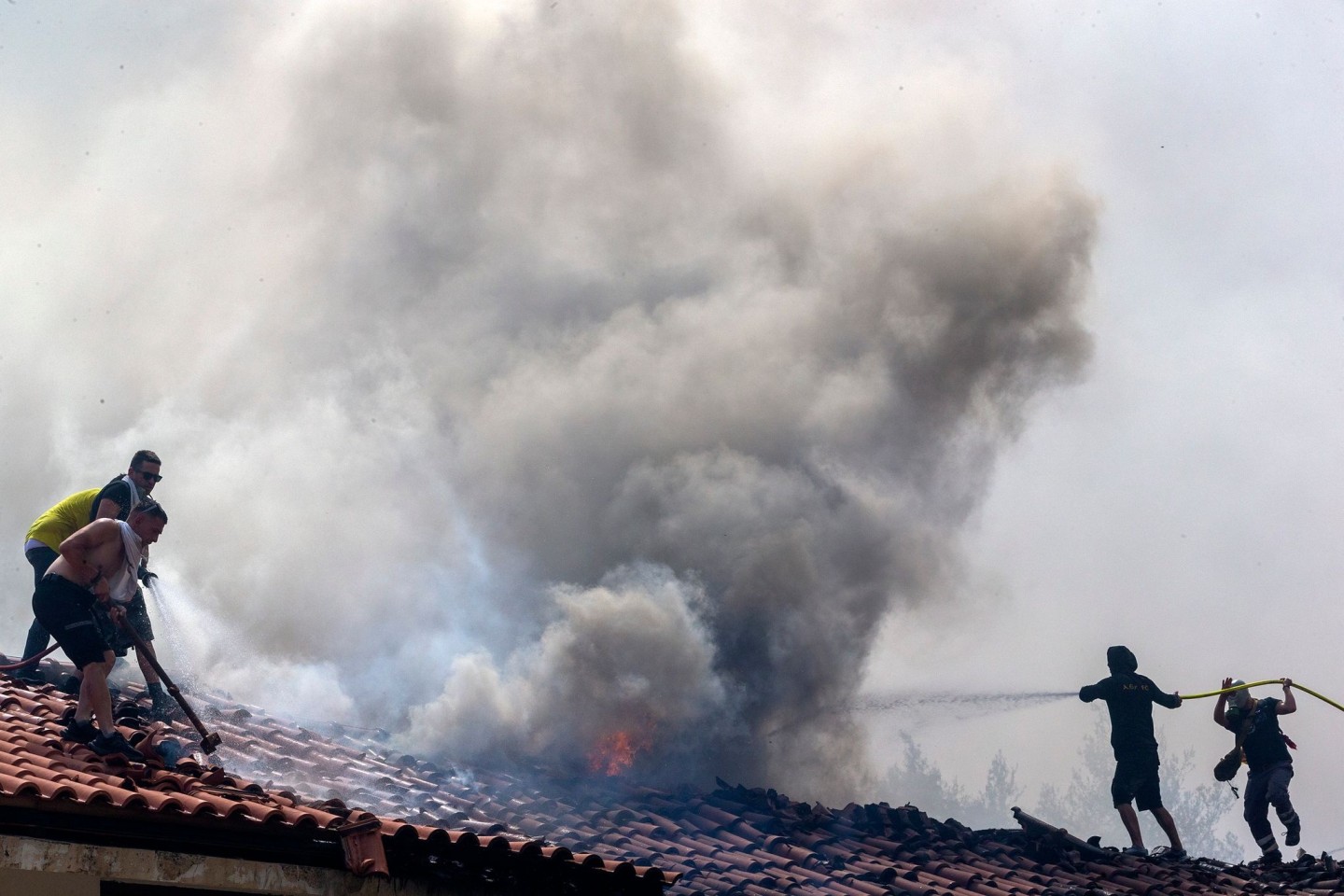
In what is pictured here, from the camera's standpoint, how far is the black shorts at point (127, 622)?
8703 millimetres

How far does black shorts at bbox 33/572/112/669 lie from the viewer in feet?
28.1

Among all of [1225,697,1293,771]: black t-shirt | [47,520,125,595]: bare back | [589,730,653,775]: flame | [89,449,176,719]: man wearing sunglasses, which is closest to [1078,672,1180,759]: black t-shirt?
[1225,697,1293,771]: black t-shirt

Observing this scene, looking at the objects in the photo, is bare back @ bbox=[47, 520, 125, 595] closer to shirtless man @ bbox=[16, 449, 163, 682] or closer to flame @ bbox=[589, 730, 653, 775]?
shirtless man @ bbox=[16, 449, 163, 682]

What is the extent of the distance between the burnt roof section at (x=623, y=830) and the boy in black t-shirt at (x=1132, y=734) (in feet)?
2.52

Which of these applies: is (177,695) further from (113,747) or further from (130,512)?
(130,512)

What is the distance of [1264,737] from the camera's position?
1564 cm

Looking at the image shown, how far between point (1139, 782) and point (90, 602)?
11007 mm

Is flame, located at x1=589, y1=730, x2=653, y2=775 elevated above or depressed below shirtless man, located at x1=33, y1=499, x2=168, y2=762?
above

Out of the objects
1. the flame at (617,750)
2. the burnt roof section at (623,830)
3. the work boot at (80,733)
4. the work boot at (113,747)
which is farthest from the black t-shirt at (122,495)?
the flame at (617,750)

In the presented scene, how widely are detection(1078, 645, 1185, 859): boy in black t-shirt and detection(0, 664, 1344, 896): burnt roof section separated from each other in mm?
767

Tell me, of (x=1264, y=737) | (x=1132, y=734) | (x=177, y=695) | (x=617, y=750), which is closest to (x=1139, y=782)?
(x=1132, y=734)

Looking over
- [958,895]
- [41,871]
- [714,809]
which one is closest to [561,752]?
[714,809]

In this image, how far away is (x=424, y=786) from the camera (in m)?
11.4

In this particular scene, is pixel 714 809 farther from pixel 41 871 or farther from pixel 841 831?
pixel 41 871
